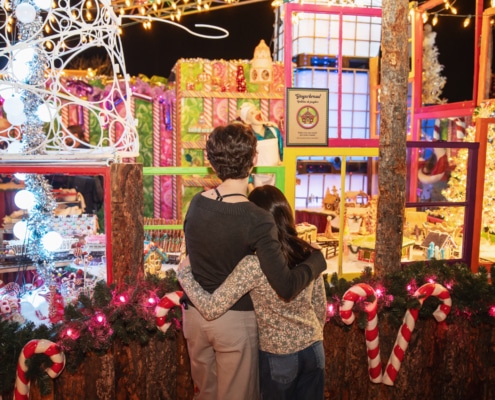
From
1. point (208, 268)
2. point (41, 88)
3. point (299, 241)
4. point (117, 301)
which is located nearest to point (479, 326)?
point (299, 241)

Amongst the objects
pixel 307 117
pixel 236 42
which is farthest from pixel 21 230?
pixel 236 42

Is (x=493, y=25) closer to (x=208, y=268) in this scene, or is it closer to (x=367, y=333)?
(x=367, y=333)

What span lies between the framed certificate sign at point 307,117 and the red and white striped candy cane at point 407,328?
1821 mm

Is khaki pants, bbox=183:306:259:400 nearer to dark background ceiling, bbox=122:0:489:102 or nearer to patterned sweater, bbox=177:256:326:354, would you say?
patterned sweater, bbox=177:256:326:354

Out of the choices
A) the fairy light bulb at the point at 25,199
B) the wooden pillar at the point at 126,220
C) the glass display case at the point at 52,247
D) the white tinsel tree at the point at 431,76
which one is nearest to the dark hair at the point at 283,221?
the wooden pillar at the point at 126,220

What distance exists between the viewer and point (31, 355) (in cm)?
242

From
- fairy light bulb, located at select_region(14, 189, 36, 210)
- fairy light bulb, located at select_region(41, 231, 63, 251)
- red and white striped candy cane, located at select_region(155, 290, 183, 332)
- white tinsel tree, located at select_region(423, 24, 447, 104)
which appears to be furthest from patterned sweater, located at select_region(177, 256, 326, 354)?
white tinsel tree, located at select_region(423, 24, 447, 104)

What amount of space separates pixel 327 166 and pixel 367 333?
720 centimetres

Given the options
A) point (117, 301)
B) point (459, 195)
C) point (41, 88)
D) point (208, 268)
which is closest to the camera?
point (208, 268)

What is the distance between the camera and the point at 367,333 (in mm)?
2916

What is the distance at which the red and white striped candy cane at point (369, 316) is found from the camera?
2.87 metres

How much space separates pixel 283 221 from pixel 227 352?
620 millimetres

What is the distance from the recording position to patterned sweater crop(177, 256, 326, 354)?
203 cm

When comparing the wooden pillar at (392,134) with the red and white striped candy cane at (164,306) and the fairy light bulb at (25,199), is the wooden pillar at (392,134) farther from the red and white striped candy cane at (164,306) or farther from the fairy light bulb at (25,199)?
the fairy light bulb at (25,199)
